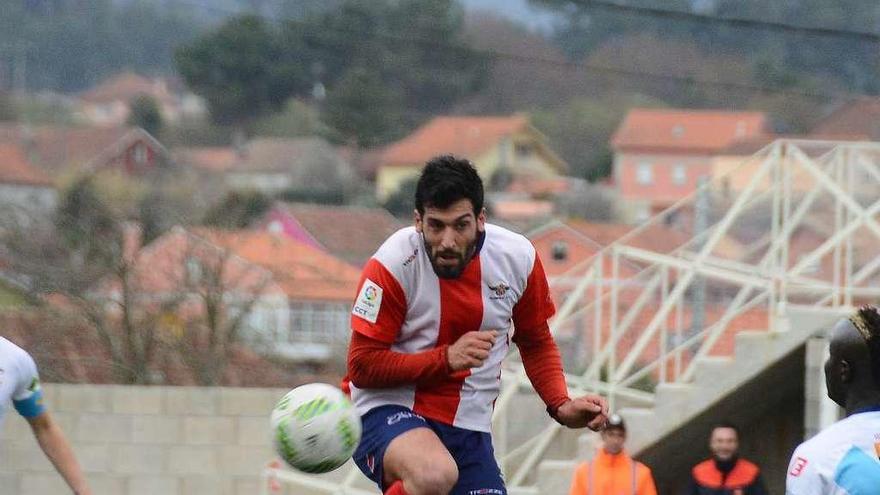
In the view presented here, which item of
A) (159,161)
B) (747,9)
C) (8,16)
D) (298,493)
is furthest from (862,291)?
(8,16)

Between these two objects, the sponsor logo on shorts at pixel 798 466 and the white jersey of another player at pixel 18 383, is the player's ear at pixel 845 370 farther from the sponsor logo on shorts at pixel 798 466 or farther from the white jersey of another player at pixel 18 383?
the white jersey of another player at pixel 18 383

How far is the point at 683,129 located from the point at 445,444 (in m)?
54.5

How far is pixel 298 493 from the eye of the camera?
1501cm

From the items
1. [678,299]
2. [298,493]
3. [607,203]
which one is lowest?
[607,203]

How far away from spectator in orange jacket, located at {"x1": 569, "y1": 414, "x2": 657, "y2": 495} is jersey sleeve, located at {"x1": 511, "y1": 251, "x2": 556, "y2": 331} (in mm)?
5160

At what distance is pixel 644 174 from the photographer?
6250cm

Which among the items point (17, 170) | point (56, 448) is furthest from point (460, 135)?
point (56, 448)

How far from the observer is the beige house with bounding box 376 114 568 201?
1969 inches

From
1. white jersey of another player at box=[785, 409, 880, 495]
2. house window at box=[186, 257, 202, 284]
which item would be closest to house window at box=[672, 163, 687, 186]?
house window at box=[186, 257, 202, 284]

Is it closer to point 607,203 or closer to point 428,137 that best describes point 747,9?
point 607,203

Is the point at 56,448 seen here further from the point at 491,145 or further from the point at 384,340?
the point at 491,145

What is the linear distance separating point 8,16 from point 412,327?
6000cm

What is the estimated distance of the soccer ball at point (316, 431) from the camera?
20.7ft

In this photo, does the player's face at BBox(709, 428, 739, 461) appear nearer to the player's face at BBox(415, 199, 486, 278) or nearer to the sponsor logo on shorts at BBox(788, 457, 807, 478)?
the player's face at BBox(415, 199, 486, 278)
